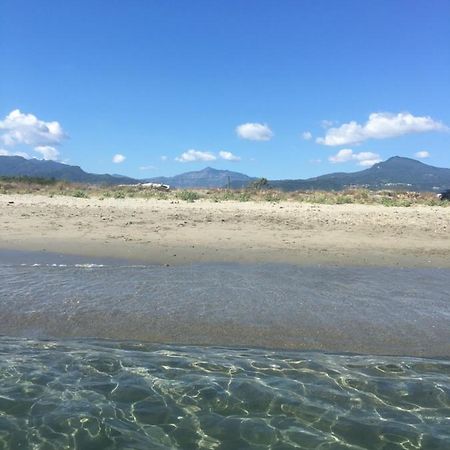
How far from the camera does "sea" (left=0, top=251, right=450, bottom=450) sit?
4699 millimetres

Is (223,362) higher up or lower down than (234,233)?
lower down

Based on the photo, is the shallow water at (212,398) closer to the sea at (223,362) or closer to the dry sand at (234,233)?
the sea at (223,362)

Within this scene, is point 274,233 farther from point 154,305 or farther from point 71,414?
point 71,414

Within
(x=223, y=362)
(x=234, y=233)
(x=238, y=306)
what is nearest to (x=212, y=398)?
(x=223, y=362)

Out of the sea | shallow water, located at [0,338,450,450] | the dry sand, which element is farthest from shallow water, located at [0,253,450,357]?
the dry sand

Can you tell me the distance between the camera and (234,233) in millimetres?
14711

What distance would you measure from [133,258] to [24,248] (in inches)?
125

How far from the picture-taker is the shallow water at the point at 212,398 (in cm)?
→ 459

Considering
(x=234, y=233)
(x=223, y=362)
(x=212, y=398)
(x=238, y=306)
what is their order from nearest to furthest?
(x=212, y=398) < (x=223, y=362) < (x=238, y=306) < (x=234, y=233)

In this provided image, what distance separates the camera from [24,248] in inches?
507

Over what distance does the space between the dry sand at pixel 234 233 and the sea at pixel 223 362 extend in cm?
241

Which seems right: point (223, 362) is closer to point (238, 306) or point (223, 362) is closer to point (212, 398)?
point (212, 398)

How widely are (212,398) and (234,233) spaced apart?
9518 millimetres

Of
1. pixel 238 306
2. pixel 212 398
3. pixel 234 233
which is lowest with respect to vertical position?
pixel 212 398
